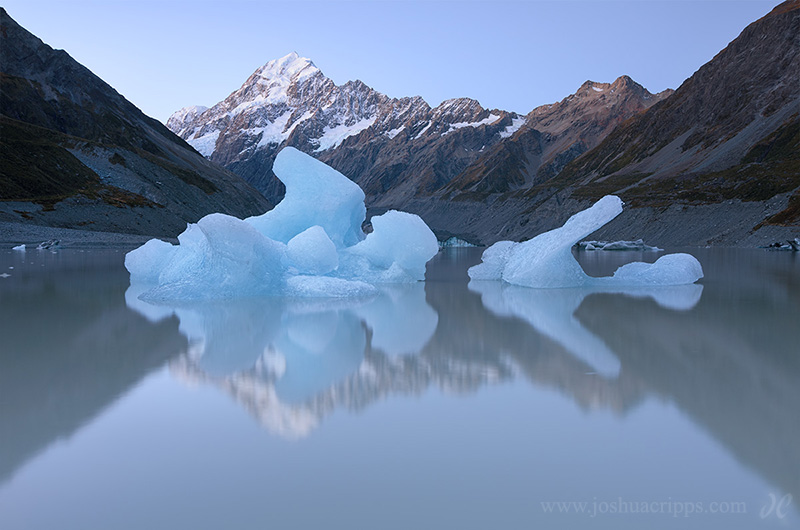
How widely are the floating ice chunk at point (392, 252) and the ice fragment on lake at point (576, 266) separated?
2.44m

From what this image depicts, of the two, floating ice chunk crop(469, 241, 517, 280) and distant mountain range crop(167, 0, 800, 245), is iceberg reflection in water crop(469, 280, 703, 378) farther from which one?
distant mountain range crop(167, 0, 800, 245)

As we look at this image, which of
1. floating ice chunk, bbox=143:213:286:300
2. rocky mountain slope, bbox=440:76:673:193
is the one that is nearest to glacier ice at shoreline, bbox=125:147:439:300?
floating ice chunk, bbox=143:213:286:300

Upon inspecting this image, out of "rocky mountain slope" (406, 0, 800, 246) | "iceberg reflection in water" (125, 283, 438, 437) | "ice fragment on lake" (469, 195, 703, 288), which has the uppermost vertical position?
"rocky mountain slope" (406, 0, 800, 246)

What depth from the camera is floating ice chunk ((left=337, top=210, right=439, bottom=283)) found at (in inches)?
625

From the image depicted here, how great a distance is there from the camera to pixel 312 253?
44.3ft

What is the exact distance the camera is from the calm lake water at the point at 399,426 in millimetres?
2824

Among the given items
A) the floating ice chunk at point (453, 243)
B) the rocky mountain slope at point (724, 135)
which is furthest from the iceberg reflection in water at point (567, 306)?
the rocky mountain slope at point (724, 135)

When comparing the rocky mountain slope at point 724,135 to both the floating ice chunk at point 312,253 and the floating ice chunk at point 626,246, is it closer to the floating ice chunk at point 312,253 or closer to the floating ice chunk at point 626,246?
the floating ice chunk at point 626,246

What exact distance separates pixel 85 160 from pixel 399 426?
7644cm

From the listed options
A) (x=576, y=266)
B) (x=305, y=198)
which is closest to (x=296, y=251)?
(x=305, y=198)

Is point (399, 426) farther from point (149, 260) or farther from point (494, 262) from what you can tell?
point (494, 262)

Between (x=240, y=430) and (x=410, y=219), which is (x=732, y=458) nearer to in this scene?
(x=240, y=430)

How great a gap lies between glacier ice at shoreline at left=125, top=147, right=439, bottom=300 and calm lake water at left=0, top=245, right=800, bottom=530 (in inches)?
151

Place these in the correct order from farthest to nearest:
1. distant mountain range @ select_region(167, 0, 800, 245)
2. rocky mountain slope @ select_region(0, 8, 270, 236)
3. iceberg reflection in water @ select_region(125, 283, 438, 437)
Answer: distant mountain range @ select_region(167, 0, 800, 245), rocky mountain slope @ select_region(0, 8, 270, 236), iceberg reflection in water @ select_region(125, 283, 438, 437)
